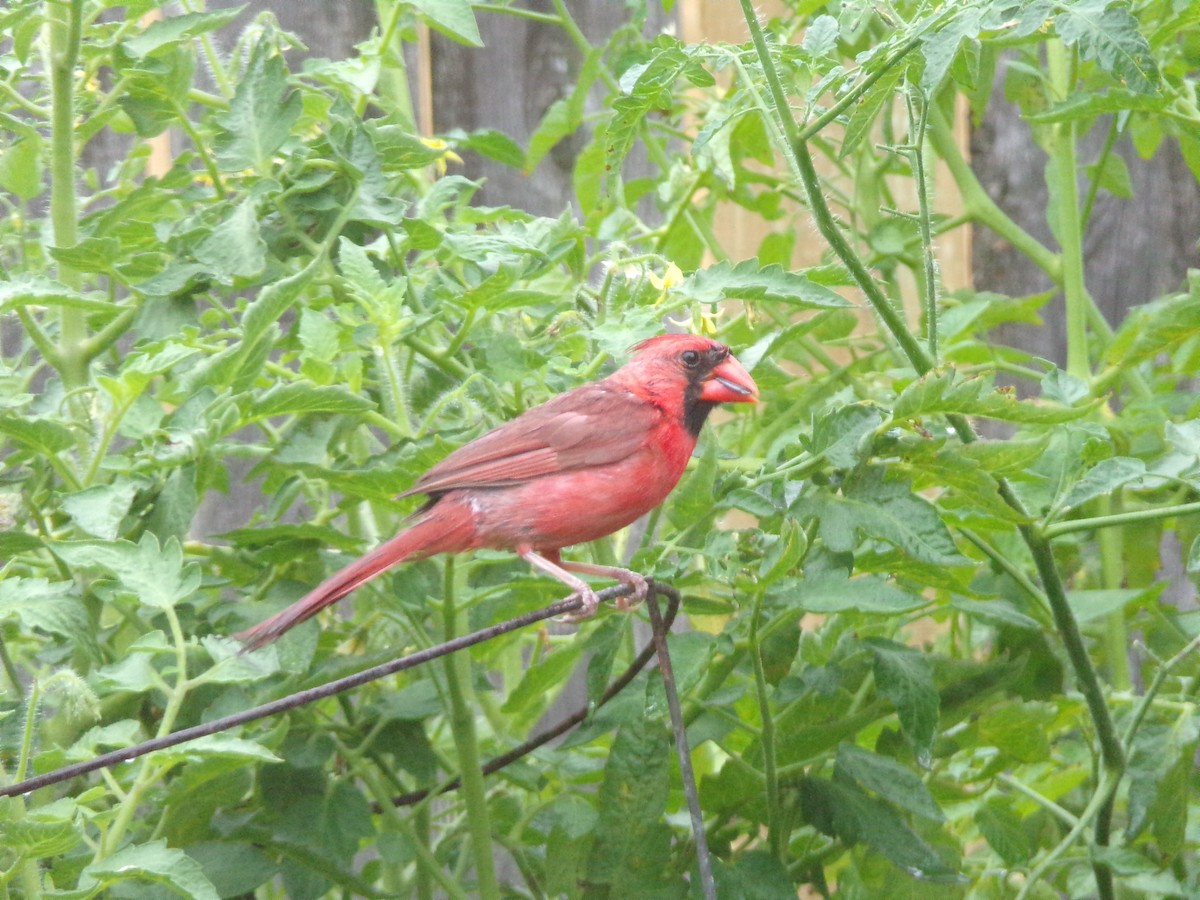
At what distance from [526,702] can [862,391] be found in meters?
0.78

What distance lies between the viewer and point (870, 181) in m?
2.81

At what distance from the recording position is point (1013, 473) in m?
1.77

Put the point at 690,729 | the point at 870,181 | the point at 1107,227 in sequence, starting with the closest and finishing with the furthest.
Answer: the point at 690,729 < the point at 870,181 < the point at 1107,227

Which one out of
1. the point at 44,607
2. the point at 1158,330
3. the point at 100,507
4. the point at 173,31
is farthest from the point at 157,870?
the point at 1158,330

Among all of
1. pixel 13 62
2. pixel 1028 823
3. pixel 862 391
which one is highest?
pixel 13 62

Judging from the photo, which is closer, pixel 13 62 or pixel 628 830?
pixel 628 830

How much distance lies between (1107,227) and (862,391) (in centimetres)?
164

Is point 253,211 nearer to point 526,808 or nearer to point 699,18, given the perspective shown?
point 526,808

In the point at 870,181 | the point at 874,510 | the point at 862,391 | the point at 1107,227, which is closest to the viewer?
the point at 874,510

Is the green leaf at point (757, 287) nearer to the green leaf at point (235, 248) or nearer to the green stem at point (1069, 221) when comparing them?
the green leaf at point (235, 248)

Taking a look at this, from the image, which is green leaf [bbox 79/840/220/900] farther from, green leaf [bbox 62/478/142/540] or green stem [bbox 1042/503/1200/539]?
green stem [bbox 1042/503/1200/539]

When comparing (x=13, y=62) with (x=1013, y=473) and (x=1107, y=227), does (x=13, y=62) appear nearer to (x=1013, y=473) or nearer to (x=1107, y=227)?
(x=1013, y=473)

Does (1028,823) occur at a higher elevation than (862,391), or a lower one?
lower

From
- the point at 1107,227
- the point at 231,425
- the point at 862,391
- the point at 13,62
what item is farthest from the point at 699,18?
the point at 231,425
